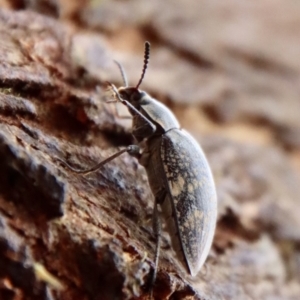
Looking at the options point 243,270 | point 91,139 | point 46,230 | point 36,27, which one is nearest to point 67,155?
point 91,139

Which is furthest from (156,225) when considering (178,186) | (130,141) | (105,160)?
(130,141)

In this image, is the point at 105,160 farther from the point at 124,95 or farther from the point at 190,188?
the point at 124,95

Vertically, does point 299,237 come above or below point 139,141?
below

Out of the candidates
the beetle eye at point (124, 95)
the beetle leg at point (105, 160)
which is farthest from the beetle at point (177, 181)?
the beetle eye at point (124, 95)

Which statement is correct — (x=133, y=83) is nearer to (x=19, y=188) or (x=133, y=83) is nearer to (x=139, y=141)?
(x=139, y=141)

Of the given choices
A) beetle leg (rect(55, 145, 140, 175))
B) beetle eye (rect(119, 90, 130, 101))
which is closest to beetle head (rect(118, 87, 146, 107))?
beetle eye (rect(119, 90, 130, 101))

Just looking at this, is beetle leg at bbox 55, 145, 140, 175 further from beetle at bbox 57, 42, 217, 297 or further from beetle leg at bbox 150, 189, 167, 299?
beetle leg at bbox 150, 189, 167, 299

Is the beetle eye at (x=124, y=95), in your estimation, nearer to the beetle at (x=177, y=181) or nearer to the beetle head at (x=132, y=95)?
the beetle head at (x=132, y=95)
